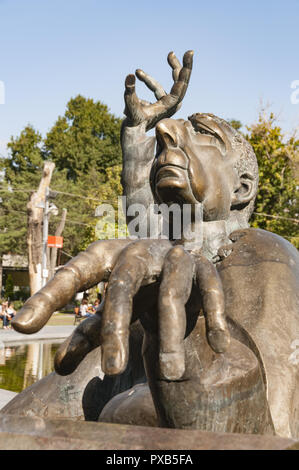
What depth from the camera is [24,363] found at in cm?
1141

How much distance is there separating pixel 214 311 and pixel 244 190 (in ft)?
4.47

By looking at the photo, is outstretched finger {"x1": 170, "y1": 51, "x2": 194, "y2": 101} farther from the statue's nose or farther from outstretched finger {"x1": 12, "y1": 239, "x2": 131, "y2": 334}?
outstretched finger {"x1": 12, "y1": 239, "x2": 131, "y2": 334}

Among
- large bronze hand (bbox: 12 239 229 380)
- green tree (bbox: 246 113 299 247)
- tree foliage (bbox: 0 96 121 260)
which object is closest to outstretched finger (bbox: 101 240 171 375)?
large bronze hand (bbox: 12 239 229 380)

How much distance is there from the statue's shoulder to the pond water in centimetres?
627

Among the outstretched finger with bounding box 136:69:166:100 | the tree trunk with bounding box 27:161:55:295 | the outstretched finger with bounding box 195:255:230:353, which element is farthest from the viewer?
the tree trunk with bounding box 27:161:55:295

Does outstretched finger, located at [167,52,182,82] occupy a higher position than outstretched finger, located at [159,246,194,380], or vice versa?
outstretched finger, located at [167,52,182,82]

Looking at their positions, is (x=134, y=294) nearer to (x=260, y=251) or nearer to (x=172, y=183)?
(x=172, y=183)

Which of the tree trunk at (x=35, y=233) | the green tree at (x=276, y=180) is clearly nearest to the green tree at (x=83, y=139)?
the tree trunk at (x=35, y=233)

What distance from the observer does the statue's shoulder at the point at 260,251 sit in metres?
2.76

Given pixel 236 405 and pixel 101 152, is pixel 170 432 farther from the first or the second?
pixel 101 152

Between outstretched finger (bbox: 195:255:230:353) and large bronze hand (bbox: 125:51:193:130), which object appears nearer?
outstretched finger (bbox: 195:255:230:353)

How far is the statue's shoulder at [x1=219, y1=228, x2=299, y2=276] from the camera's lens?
9.07 feet

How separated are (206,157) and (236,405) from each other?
118cm
